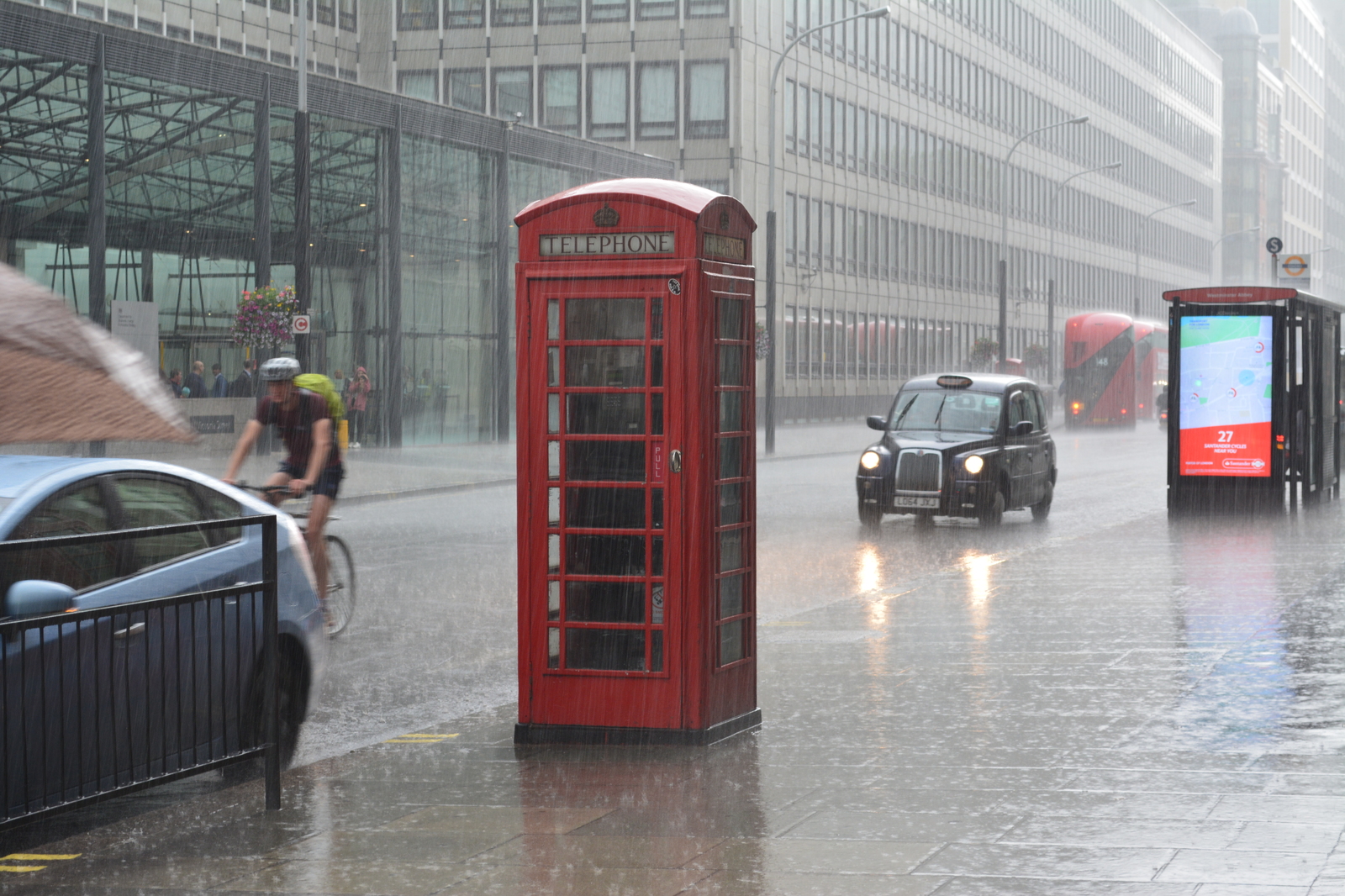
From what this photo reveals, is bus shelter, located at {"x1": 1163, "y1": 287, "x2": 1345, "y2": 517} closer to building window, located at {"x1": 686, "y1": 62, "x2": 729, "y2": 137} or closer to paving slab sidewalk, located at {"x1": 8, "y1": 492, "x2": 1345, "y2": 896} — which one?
paving slab sidewalk, located at {"x1": 8, "y1": 492, "x2": 1345, "y2": 896}

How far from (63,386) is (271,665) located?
1627mm

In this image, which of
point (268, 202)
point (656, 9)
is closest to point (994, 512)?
point (268, 202)

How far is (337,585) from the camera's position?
1109 centimetres

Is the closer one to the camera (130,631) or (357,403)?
(130,631)

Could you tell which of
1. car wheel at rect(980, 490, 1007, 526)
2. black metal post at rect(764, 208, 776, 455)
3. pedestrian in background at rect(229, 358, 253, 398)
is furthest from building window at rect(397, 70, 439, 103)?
car wheel at rect(980, 490, 1007, 526)

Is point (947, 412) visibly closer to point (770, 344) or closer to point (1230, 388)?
point (1230, 388)

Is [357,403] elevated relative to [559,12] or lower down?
lower down

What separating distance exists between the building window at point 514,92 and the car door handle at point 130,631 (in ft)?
185

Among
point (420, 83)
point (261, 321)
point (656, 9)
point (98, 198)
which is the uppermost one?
point (656, 9)

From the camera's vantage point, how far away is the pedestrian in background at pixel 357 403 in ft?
125

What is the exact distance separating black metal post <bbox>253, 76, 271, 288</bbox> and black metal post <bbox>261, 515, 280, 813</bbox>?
→ 3340cm

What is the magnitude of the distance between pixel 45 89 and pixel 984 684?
95.8 ft

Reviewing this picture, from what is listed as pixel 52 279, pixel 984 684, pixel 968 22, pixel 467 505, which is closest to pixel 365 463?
pixel 52 279

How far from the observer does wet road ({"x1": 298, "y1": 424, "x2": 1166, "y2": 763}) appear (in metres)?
9.02
